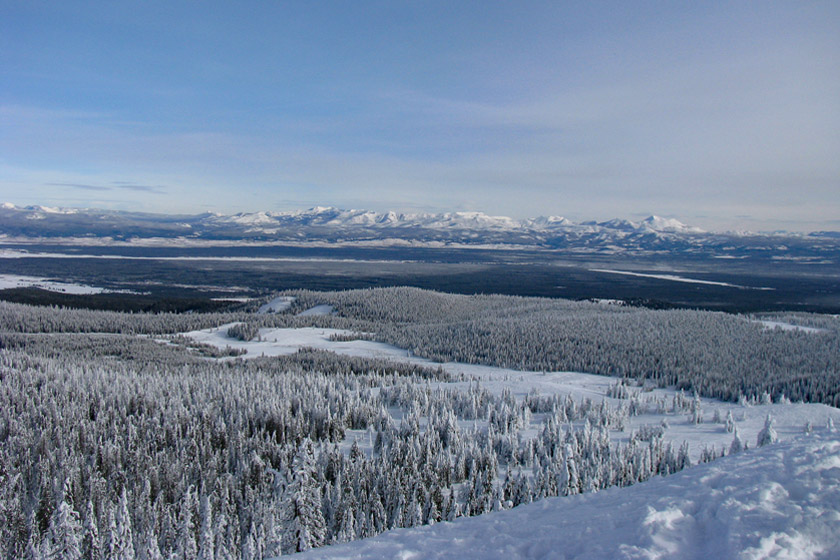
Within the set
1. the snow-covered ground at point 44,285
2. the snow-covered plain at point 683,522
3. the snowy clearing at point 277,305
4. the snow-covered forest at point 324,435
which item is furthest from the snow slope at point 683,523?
the snow-covered ground at point 44,285

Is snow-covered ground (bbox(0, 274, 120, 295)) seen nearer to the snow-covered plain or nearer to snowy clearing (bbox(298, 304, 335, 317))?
Result: snowy clearing (bbox(298, 304, 335, 317))

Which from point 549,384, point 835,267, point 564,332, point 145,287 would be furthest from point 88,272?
point 835,267

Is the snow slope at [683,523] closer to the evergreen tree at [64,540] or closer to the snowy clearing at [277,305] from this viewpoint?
the evergreen tree at [64,540]

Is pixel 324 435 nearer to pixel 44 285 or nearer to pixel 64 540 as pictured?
pixel 64 540

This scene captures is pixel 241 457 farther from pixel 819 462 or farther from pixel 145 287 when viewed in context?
pixel 145 287

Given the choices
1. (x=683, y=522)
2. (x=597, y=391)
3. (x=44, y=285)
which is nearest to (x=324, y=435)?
(x=683, y=522)

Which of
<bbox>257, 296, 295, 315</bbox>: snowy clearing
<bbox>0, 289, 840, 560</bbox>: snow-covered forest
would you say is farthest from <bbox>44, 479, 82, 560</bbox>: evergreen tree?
<bbox>257, 296, 295, 315</bbox>: snowy clearing
